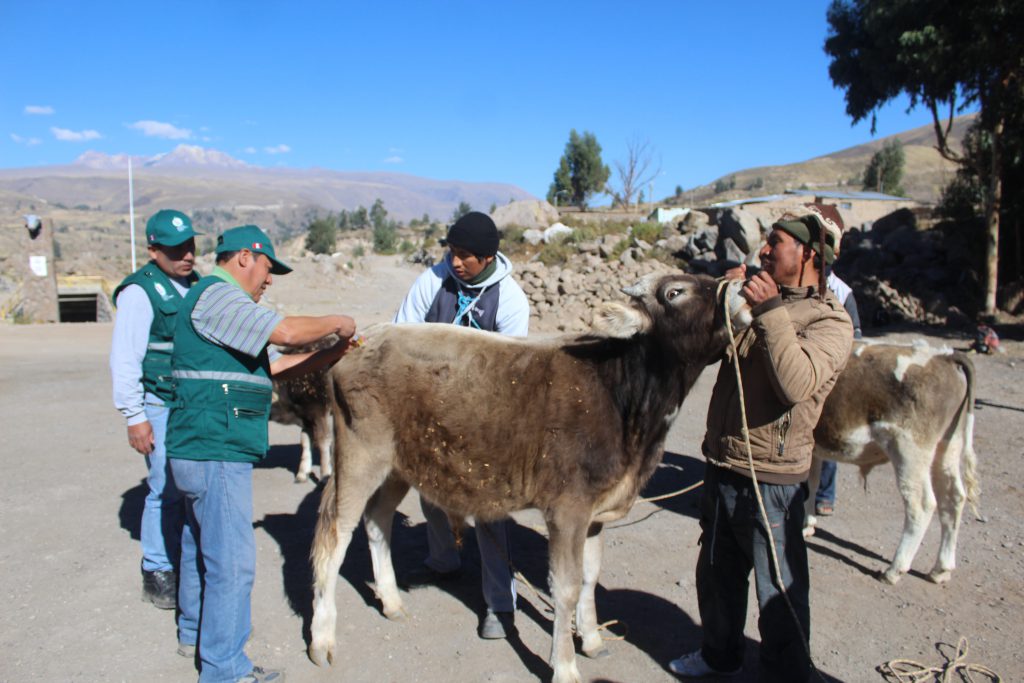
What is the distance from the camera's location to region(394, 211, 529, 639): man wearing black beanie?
13.7ft

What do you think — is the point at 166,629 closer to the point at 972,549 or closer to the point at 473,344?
the point at 473,344

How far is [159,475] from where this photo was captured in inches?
173

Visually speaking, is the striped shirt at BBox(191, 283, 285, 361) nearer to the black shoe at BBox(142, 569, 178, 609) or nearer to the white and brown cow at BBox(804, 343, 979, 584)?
the black shoe at BBox(142, 569, 178, 609)

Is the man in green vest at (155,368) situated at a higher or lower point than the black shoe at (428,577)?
higher

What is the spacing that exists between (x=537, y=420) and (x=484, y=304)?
1.00 m

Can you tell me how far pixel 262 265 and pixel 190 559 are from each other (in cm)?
177

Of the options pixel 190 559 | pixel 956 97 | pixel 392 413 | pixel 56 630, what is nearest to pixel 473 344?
pixel 392 413

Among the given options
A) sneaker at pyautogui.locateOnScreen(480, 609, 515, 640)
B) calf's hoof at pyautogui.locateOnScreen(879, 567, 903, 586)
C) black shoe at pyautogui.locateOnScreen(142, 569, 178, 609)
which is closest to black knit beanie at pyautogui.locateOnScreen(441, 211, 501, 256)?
sneaker at pyautogui.locateOnScreen(480, 609, 515, 640)

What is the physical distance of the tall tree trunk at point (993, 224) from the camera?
662 inches

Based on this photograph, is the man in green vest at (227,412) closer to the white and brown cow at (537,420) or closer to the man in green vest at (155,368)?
the white and brown cow at (537,420)

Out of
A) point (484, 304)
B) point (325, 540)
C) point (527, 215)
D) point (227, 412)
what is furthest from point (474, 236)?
point (527, 215)

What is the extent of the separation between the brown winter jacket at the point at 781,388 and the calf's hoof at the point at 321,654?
8.47ft

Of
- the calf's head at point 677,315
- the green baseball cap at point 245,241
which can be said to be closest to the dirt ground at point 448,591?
the calf's head at point 677,315

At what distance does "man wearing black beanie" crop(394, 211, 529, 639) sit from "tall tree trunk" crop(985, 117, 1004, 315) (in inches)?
676
